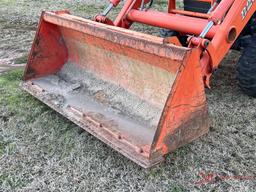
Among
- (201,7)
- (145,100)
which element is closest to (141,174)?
(145,100)

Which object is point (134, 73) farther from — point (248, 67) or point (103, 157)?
point (248, 67)

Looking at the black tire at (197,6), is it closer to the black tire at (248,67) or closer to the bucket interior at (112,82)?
the black tire at (248,67)

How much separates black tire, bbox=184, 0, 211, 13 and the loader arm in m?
0.34

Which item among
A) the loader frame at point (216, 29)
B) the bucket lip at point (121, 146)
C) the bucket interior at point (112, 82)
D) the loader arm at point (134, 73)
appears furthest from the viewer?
the loader frame at point (216, 29)

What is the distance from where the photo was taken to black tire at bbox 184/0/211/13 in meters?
4.41

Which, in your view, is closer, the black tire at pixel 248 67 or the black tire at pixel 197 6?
the black tire at pixel 248 67

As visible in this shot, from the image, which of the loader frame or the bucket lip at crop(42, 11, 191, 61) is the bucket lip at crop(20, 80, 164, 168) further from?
the loader frame

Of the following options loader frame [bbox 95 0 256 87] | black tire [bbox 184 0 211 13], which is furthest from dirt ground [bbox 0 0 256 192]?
black tire [bbox 184 0 211 13]

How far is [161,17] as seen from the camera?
3.78 m

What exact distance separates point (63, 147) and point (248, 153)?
148cm

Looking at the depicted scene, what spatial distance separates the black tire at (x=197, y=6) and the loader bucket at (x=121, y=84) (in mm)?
1514

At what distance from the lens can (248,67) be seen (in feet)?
12.1

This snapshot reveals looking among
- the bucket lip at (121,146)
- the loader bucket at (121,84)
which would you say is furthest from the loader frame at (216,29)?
the bucket lip at (121,146)

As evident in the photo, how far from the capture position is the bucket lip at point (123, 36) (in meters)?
2.63
